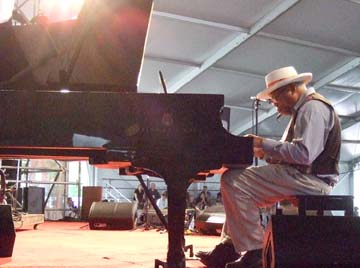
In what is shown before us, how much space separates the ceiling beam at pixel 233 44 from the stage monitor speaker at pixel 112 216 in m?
4.21

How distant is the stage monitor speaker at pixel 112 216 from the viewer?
351 inches

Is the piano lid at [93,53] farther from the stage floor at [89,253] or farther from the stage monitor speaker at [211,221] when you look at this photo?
the stage monitor speaker at [211,221]

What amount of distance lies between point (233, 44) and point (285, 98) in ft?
25.4

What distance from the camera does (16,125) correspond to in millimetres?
2996

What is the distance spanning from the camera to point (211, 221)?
7859 millimetres

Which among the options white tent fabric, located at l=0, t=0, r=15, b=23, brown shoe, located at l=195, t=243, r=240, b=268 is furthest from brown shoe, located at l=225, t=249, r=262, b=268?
white tent fabric, located at l=0, t=0, r=15, b=23

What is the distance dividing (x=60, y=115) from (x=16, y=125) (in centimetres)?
26

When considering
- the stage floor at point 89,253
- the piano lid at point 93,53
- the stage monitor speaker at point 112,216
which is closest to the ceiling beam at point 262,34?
the stage monitor speaker at point 112,216

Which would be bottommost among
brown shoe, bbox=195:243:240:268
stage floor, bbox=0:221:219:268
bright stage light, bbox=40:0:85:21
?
stage floor, bbox=0:221:219:268

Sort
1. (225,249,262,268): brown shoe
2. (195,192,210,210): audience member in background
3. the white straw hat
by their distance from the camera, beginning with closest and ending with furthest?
(225,249,262,268): brown shoe
the white straw hat
(195,192,210,210): audience member in background

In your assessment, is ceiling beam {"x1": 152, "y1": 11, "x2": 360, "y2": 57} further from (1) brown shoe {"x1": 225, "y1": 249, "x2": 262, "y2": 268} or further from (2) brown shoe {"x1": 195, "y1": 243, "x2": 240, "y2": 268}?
(1) brown shoe {"x1": 225, "y1": 249, "x2": 262, "y2": 268}

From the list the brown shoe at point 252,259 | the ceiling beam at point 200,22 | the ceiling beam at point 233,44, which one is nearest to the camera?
the brown shoe at point 252,259

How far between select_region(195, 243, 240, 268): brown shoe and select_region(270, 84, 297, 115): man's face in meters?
1.01

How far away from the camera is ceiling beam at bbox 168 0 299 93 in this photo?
32.0 ft
